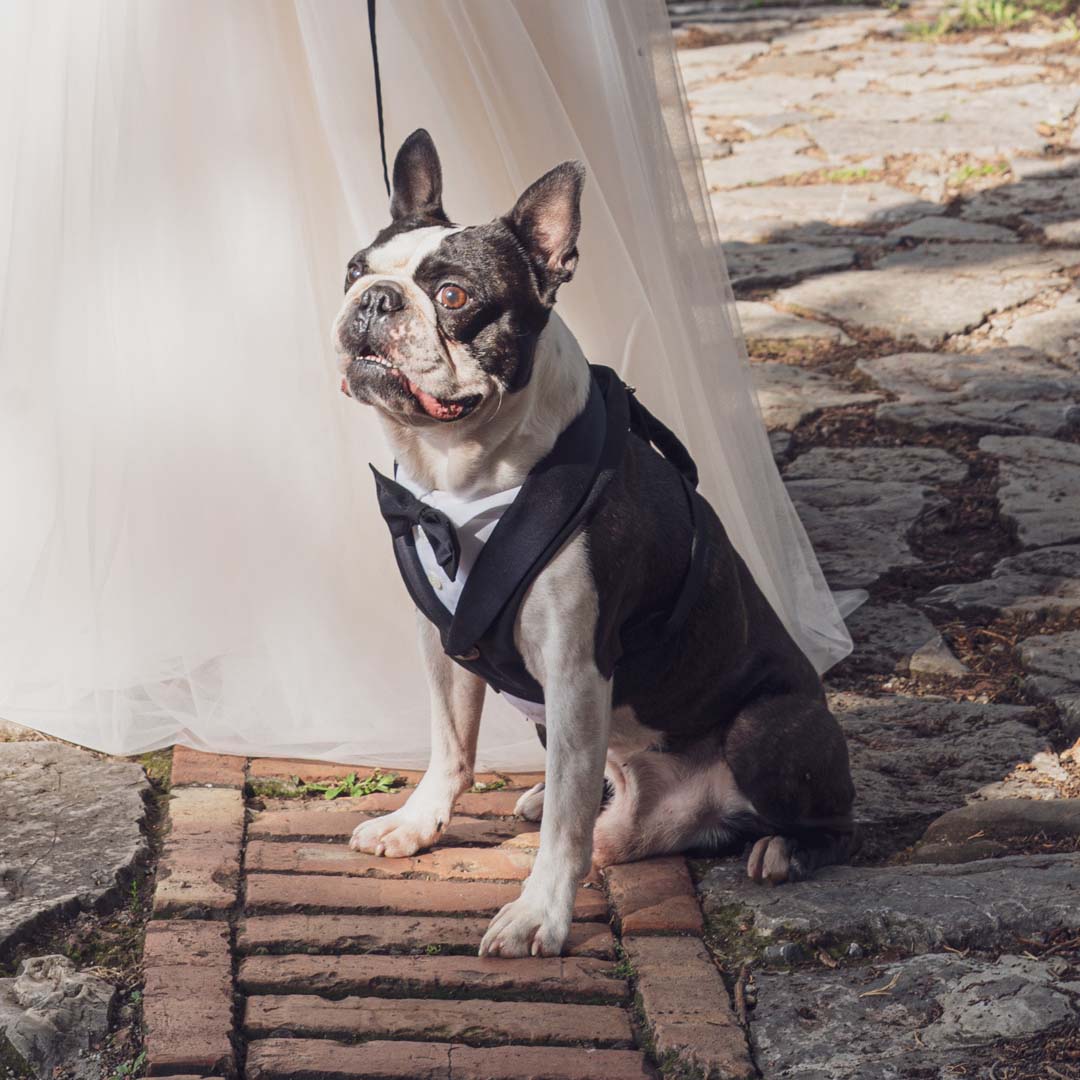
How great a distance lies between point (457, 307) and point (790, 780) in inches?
37.5

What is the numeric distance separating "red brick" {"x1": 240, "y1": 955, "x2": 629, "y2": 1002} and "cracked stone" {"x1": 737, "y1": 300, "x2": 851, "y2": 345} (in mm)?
3265

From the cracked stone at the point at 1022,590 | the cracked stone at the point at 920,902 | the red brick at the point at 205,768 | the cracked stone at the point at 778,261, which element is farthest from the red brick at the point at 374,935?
the cracked stone at the point at 778,261

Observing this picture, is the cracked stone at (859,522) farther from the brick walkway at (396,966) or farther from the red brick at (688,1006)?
the red brick at (688,1006)

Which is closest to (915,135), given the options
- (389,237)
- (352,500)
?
(352,500)

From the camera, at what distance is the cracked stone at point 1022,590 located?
136 inches

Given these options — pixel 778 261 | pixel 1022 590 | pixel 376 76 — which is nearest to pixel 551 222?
pixel 376 76

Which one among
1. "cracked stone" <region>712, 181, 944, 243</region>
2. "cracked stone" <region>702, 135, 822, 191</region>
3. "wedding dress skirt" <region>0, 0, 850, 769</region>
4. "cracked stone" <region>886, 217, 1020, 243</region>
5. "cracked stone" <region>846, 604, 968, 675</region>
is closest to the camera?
"wedding dress skirt" <region>0, 0, 850, 769</region>

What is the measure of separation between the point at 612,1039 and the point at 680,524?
0.78 m

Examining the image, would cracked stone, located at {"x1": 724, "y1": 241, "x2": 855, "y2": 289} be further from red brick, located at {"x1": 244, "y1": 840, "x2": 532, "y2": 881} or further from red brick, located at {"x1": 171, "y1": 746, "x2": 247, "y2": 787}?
red brick, located at {"x1": 244, "y1": 840, "x2": 532, "y2": 881}

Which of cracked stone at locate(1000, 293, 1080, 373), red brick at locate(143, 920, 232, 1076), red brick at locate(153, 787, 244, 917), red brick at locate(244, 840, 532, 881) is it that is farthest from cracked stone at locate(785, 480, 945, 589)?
red brick at locate(143, 920, 232, 1076)

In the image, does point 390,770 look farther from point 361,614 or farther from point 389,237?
point 389,237

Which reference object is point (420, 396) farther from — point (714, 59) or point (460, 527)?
point (714, 59)

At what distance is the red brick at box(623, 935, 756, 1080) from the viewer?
1994mm

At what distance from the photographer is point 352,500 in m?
2.97
